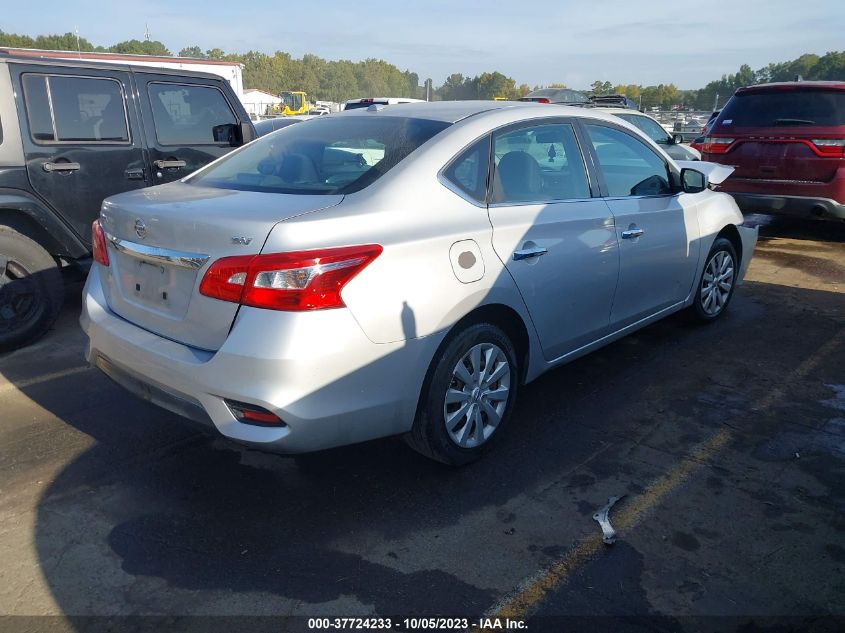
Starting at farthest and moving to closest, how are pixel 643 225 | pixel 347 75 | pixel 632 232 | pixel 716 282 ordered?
pixel 347 75 → pixel 716 282 → pixel 643 225 → pixel 632 232

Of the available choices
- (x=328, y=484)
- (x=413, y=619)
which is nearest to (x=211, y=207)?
(x=328, y=484)

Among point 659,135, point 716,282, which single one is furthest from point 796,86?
point 716,282

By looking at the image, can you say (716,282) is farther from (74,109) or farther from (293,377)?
(74,109)

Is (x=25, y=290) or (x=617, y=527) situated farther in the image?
(x=25, y=290)

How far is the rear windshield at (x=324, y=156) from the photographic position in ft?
10.3

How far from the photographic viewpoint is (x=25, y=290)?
4891 millimetres

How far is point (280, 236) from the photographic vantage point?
2598mm

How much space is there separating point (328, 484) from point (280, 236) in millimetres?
1282

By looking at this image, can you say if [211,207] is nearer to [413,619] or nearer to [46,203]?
[413,619]

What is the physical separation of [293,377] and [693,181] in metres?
3.43

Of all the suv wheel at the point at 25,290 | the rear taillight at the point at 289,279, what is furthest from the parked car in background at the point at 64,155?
the rear taillight at the point at 289,279

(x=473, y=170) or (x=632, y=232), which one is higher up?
(x=473, y=170)

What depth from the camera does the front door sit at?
3373 millimetres

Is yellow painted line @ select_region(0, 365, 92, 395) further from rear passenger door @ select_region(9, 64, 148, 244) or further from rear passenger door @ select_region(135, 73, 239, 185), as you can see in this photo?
rear passenger door @ select_region(135, 73, 239, 185)
